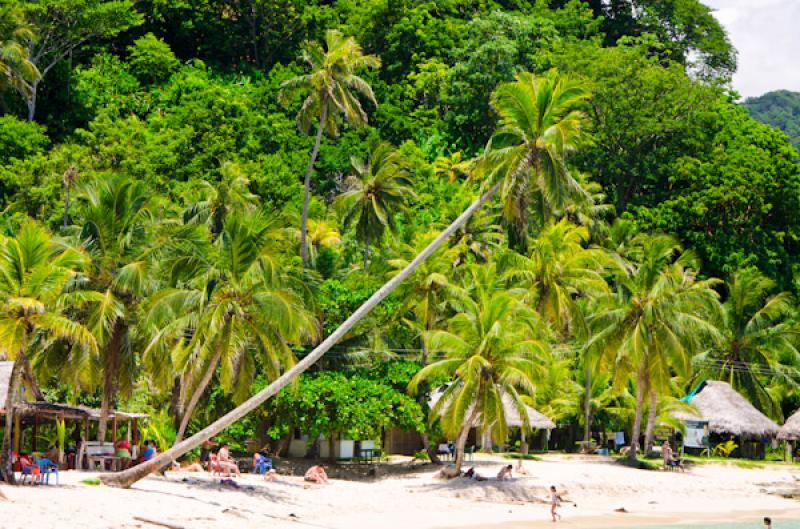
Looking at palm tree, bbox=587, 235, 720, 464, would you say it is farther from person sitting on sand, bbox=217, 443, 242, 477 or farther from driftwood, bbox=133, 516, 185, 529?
driftwood, bbox=133, 516, 185, 529

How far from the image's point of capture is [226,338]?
2712 centimetres

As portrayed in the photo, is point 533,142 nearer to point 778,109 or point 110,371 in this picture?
point 110,371

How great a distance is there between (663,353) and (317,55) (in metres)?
15.9

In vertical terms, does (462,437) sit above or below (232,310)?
below

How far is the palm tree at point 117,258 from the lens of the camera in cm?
2675

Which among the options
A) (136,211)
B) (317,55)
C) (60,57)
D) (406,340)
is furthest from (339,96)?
(60,57)

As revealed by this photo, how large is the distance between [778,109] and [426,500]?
135387 mm

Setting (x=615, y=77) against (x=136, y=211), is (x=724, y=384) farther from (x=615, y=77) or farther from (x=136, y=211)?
(x=136, y=211)

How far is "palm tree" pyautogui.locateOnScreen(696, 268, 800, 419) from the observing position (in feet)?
157

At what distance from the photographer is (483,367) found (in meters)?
32.0

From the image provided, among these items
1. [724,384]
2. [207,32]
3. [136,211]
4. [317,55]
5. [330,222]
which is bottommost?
[724,384]

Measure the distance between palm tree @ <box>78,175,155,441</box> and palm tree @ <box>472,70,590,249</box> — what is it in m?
8.48

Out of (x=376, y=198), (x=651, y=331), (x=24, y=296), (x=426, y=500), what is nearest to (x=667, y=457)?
(x=651, y=331)

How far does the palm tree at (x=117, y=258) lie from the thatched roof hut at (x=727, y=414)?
23.5 metres
